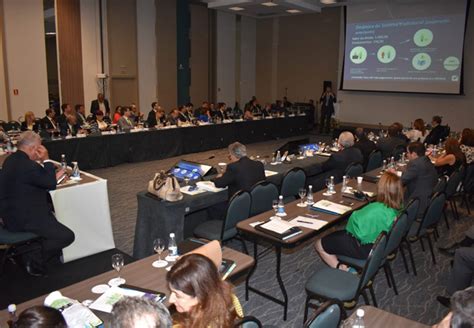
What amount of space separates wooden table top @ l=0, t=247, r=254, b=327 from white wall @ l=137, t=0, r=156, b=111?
11.8 m

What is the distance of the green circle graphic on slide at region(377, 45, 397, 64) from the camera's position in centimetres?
1368

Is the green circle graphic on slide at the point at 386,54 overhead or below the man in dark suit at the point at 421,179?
overhead

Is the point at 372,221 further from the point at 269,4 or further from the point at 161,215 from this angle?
the point at 269,4

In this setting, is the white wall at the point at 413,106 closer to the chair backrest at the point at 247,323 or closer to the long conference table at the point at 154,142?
the long conference table at the point at 154,142

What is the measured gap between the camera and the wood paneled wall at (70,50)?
12086 millimetres

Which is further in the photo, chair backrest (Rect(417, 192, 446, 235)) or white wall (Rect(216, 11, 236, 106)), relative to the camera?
white wall (Rect(216, 11, 236, 106))

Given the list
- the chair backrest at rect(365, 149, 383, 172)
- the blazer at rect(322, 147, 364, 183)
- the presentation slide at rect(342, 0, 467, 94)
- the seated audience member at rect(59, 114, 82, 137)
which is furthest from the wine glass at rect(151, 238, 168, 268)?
the presentation slide at rect(342, 0, 467, 94)

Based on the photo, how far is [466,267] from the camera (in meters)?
3.93

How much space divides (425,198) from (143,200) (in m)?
3.23

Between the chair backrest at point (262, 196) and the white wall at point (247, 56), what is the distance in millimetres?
13685

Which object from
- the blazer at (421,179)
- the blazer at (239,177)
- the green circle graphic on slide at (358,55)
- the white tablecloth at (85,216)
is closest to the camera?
the white tablecloth at (85,216)

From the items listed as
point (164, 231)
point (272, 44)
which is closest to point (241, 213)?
point (164, 231)

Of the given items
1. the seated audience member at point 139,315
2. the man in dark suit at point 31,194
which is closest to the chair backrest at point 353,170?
the man in dark suit at point 31,194

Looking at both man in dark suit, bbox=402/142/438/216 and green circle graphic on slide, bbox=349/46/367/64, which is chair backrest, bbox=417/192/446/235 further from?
green circle graphic on slide, bbox=349/46/367/64
